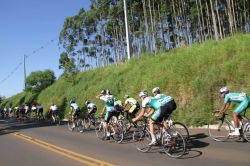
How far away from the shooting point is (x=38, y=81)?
147ft

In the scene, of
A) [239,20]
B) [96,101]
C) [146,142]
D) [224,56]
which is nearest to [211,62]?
[224,56]

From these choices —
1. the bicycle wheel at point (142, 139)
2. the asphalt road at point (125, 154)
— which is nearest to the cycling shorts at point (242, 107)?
the asphalt road at point (125, 154)

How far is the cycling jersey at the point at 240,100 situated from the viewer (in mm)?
7859

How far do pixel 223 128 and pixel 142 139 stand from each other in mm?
2972

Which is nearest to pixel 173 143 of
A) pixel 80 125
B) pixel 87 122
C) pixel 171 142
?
pixel 171 142

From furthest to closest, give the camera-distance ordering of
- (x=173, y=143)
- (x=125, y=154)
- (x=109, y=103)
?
(x=109, y=103)
(x=125, y=154)
(x=173, y=143)

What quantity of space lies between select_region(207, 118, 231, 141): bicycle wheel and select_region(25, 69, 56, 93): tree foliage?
39.5 metres

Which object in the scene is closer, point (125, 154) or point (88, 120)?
point (125, 154)

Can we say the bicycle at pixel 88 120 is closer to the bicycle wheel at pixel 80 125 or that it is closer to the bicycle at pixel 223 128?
the bicycle wheel at pixel 80 125

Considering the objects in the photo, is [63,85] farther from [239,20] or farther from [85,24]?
[239,20]

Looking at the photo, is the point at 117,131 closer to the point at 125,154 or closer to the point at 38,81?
the point at 125,154

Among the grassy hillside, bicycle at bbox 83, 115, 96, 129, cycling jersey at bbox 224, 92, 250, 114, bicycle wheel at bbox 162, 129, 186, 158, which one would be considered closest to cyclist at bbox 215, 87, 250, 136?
cycling jersey at bbox 224, 92, 250, 114

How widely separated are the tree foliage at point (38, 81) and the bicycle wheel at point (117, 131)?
3665 cm

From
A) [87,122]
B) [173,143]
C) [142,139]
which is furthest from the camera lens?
[87,122]
